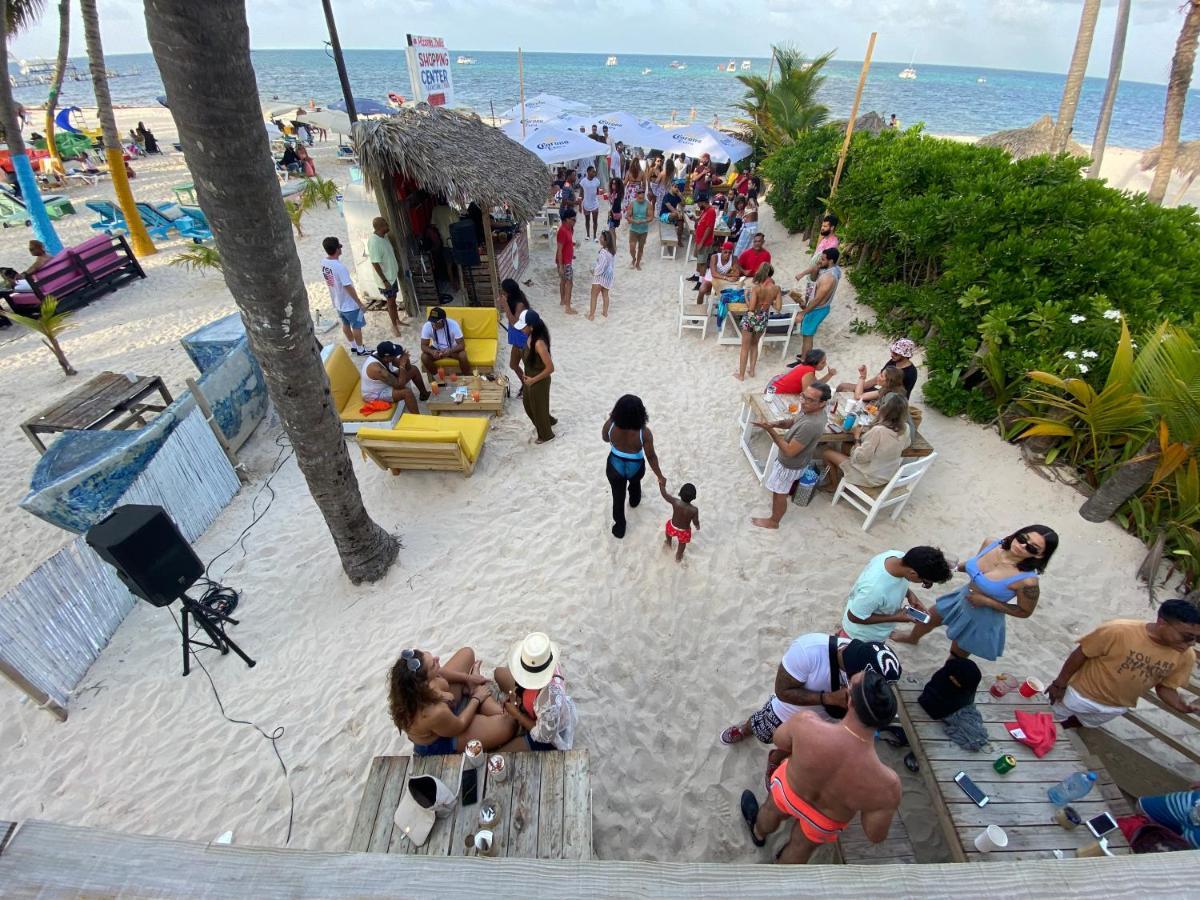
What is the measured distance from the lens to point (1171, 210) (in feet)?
22.7

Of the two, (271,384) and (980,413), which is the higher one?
(271,384)

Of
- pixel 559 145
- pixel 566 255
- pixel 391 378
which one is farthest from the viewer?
pixel 559 145

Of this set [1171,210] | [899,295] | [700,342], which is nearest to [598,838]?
[700,342]

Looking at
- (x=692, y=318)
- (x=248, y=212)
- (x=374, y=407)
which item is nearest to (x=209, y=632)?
(x=374, y=407)

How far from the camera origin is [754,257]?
870 centimetres

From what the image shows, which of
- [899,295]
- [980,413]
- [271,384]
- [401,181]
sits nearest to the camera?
[271,384]

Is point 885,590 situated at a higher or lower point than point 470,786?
higher

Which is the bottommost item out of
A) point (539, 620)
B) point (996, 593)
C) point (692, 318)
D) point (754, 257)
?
point (539, 620)

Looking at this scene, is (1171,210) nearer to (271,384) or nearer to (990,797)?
(990,797)

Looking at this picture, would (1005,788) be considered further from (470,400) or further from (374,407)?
(374,407)

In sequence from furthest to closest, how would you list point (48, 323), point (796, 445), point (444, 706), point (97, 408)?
1. point (48, 323)
2. point (97, 408)
3. point (796, 445)
4. point (444, 706)

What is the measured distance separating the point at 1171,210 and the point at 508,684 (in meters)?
10.2

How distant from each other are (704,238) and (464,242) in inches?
208

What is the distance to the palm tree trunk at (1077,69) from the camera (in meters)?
11.9
